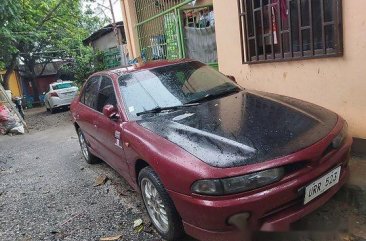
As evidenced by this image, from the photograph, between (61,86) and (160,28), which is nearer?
(160,28)

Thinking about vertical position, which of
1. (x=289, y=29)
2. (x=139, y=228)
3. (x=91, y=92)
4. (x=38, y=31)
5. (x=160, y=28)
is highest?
(x=38, y=31)

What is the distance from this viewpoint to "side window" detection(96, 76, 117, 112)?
3.84 meters

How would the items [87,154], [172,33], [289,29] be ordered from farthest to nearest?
1. [172,33]
2. [87,154]
3. [289,29]

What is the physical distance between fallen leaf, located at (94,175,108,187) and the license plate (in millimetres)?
2940

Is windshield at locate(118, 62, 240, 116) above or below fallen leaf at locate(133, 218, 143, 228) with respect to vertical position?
above

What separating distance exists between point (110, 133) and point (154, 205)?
3.57ft

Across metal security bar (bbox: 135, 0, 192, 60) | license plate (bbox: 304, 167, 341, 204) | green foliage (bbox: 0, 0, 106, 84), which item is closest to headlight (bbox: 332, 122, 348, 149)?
license plate (bbox: 304, 167, 341, 204)

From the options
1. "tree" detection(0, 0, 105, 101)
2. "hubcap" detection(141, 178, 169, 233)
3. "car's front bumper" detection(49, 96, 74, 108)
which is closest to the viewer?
"hubcap" detection(141, 178, 169, 233)

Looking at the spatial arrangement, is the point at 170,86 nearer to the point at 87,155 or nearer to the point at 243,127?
the point at 243,127

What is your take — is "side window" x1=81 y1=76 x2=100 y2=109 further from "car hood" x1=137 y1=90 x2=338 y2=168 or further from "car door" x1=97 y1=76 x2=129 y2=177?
"car hood" x1=137 y1=90 x2=338 y2=168

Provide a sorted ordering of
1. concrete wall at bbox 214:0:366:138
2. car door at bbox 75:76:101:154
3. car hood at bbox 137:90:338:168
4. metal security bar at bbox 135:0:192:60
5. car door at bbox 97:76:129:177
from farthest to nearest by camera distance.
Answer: metal security bar at bbox 135:0:192:60 < car door at bbox 75:76:101:154 < concrete wall at bbox 214:0:366:138 < car door at bbox 97:76:129:177 < car hood at bbox 137:90:338:168

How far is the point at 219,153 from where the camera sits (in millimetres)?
2426

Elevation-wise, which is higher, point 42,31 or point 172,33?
point 42,31

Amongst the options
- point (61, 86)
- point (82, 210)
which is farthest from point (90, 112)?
point (61, 86)
